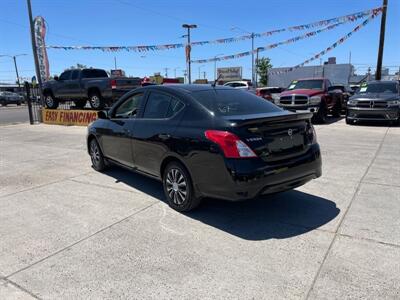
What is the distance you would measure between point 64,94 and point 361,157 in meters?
13.0

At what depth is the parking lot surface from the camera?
296 centimetres

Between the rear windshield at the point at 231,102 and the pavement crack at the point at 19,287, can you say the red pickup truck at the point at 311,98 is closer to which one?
the rear windshield at the point at 231,102

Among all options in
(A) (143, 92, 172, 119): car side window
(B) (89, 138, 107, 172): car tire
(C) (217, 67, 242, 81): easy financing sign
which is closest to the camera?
(A) (143, 92, 172, 119): car side window

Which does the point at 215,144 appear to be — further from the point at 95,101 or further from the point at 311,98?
the point at 95,101

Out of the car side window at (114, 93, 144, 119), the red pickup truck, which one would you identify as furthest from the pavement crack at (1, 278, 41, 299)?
the red pickup truck

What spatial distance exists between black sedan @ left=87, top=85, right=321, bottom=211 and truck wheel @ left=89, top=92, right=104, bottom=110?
9.29 m

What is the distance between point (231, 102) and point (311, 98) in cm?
1058

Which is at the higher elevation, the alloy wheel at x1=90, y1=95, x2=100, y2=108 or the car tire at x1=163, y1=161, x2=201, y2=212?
the alloy wheel at x1=90, y1=95, x2=100, y2=108

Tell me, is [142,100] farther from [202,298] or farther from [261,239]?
[202,298]

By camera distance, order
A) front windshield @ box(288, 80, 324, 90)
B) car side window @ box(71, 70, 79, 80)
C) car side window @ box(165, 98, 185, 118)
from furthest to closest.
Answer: front windshield @ box(288, 80, 324, 90) < car side window @ box(71, 70, 79, 80) < car side window @ box(165, 98, 185, 118)

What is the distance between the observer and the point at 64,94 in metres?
15.9

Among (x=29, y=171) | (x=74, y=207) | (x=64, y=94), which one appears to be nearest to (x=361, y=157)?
(x=74, y=207)

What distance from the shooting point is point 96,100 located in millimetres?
14430

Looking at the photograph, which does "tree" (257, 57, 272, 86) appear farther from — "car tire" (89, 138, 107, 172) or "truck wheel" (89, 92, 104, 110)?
"car tire" (89, 138, 107, 172)
